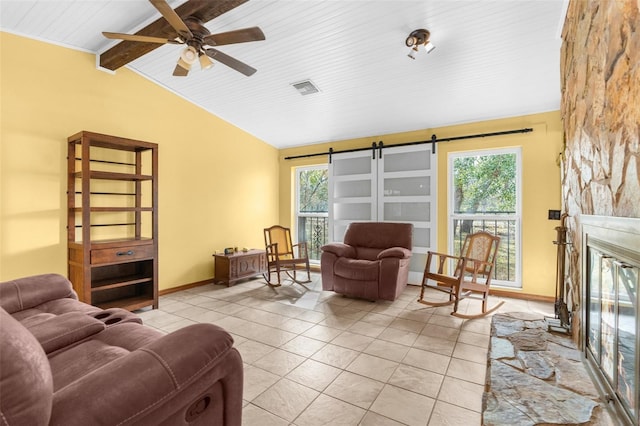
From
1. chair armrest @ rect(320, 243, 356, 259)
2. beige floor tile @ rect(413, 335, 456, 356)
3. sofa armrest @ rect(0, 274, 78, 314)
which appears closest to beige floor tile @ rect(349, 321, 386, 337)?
beige floor tile @ rect(413, 335, 456, 356)

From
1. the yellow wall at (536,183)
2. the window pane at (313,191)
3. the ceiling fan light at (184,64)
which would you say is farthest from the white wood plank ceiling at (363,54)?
the window pane at (313,191)

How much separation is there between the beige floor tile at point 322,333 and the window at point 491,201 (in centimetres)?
234

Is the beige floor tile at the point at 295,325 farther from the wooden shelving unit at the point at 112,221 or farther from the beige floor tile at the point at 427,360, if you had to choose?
the wooden shelving unit at the point at 112,221

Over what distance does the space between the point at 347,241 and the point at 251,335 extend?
2.11m

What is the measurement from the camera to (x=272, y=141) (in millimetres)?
5527

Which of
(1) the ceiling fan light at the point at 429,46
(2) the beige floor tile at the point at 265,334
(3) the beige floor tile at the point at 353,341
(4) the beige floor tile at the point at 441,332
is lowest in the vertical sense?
(2) the beige floor tile at the point at 265,334

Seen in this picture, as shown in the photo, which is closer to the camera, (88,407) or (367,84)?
(88,407)

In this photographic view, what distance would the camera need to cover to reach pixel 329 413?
1.68m

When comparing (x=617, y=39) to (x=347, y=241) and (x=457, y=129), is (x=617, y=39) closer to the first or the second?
(x=457, y=129)

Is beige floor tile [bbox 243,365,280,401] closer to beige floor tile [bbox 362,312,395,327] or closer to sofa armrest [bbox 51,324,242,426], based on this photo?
sofa armrest [bbox 51,324,242,426]

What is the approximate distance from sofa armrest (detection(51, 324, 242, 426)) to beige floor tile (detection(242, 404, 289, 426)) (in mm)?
501

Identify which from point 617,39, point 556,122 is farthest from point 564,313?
point 556,122

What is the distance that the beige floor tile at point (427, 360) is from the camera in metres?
2.14

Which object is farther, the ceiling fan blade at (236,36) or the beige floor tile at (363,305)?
the beige floor tile at (363,305)
